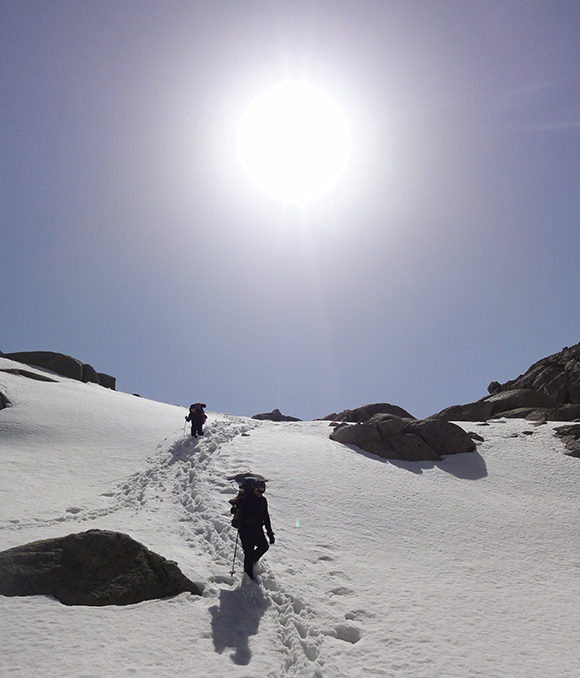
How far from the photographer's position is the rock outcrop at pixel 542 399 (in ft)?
97.6

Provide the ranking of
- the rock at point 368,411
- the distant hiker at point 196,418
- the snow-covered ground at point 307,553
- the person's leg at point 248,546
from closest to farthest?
the snow-covered ground at point 307,553
the person's leg at point 248,546
the distant hiker at point 196,418
the rock at point 368,411

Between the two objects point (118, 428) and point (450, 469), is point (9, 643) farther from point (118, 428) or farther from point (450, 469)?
point (450, 469)

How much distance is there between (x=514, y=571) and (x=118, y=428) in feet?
63.1

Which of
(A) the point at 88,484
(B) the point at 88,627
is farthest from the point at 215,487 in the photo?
(B) the point at 88,627

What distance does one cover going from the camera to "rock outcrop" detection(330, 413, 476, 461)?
71.6 ft

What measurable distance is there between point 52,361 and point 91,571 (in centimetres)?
3876

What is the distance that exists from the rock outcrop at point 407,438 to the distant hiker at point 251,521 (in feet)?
46.8

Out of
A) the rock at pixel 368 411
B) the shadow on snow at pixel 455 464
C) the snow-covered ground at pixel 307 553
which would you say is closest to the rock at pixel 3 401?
the snow-covered ground at pixel 307 553

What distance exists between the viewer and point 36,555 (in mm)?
7074

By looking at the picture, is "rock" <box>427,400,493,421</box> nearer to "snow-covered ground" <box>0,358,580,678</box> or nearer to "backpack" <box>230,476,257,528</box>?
"snow-covered ground" <box>0,358,580,678</box>

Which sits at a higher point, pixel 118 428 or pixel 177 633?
pixel 118 428

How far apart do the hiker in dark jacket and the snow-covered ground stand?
59 cm

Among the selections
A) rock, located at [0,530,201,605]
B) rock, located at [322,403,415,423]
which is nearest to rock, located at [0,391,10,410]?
rock, located at [0,530,201,605]

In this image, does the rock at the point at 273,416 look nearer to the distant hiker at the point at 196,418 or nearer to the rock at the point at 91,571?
the distant hiker at the point at 196,418
